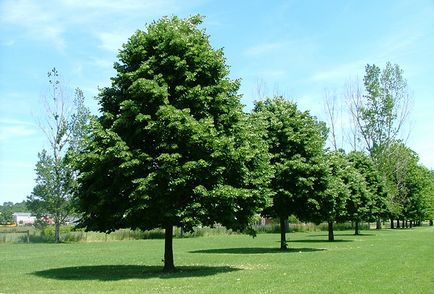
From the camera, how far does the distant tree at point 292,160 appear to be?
107 feet

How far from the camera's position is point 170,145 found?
19.6 meters

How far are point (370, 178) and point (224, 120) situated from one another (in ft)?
159

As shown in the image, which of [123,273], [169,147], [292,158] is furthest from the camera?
[292,158]

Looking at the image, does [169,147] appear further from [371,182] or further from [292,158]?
[371,182]

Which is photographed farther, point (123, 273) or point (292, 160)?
point (292, 160)

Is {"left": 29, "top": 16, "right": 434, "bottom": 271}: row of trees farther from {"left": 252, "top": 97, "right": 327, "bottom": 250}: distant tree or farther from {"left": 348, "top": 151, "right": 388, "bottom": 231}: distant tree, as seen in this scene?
{"left": 348, "top": 151, "right": 388, "bottom": 231}: distant tree

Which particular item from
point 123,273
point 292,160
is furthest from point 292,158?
point 123,273

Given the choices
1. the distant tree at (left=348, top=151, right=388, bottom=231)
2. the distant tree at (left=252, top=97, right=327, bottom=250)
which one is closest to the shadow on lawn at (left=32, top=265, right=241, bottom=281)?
the distant tree at (left=252, top=97, right=327, bottom=250)

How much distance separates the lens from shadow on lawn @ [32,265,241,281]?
2016cm

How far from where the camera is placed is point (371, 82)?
84.4 meters

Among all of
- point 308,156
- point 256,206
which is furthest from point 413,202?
point 256,206

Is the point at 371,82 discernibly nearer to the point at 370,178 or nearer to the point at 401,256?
the point at 370,178

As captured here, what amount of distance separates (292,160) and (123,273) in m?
14.7

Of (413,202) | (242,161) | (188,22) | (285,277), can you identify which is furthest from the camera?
(413,202)
